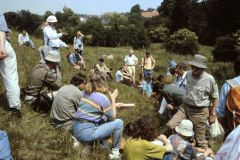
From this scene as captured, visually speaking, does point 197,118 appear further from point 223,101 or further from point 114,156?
point 223,101

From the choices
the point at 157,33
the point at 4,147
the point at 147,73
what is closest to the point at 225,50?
the point at 147,73

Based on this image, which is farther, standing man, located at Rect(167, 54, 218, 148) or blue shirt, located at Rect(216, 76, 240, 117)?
standing man, located at Rect(167, 54, 218, 148)

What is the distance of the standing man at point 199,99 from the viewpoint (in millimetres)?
7164

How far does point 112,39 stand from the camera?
57.2 metres

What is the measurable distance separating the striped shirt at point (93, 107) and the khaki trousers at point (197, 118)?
169cm

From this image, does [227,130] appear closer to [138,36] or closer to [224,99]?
[224,99]

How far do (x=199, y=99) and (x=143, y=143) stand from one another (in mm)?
2529

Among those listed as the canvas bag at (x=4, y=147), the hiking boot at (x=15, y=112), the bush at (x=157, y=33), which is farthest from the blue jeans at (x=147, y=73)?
the bush at (x=157, y=33)

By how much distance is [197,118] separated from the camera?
7383 mm

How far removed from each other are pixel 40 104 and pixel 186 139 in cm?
278

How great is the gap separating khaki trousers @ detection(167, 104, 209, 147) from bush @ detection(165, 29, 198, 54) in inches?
1371

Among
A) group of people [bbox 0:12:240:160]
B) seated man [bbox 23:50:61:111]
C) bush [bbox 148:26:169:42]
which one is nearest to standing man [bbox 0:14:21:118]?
group of people [bbox 0:12:240:160]

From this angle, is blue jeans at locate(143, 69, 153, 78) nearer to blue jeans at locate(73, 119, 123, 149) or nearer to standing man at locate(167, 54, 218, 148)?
standing man at locate(167, 54, 218, 148)

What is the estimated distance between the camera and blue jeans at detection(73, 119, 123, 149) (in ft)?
20.5
